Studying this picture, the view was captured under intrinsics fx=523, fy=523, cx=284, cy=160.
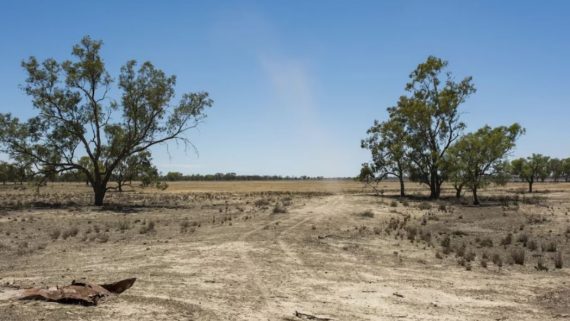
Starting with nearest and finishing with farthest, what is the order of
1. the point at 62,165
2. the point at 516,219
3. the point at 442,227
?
1. the point at 442,227
2. the point at 516,219
3. the point at 62,165

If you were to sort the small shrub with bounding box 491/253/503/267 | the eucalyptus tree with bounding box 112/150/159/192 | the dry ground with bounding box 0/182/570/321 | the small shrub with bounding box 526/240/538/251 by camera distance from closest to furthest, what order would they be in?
the dry ground with bounding box 0/182/570/321, the small shrub with bounding box 491/253/503/267, the small shrub with bounding box 526/240/538/251, the eucalyptus tree with bounding box 112/150/159/192

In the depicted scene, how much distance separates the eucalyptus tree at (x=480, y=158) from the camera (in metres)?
48.2

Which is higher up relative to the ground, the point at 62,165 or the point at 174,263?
the point at 62,165

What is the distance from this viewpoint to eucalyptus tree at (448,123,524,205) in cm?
4816

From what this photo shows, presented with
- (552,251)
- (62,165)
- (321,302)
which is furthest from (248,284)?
(62,165)

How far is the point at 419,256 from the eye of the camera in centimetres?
1775

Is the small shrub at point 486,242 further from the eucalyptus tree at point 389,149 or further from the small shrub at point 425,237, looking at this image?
the eucalyptus tree at point 389,149

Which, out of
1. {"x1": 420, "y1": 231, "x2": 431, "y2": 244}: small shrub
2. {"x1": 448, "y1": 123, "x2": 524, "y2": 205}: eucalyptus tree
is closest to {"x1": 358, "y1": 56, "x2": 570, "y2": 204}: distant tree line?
{"x1": 448, "y1": 123, "x2": 524, "y2": 205}: eucalyptus tree

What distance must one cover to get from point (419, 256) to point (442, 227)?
10616 millimetres

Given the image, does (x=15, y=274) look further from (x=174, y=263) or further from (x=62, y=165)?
(x=62, y=165)

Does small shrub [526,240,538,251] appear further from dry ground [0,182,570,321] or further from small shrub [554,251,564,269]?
small shrub [554,251,564,269]

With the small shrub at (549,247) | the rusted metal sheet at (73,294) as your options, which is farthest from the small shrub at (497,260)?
the rusted metal sheet at (73,294)

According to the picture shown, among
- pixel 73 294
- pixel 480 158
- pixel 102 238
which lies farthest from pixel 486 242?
pixel 480 158

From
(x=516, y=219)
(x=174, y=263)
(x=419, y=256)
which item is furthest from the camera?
(x=516, y=219)
